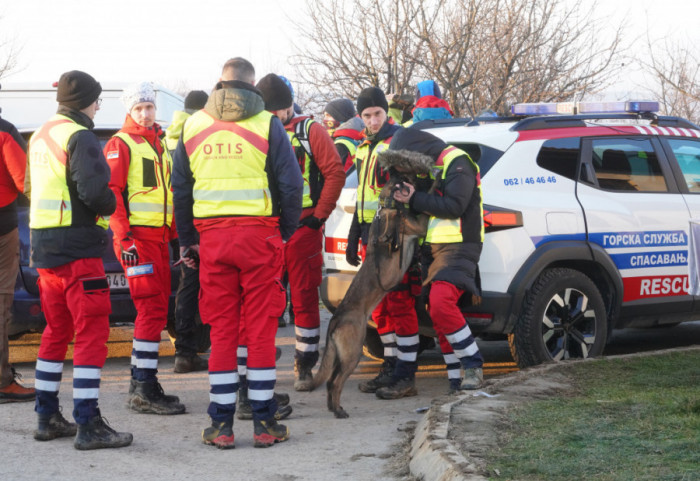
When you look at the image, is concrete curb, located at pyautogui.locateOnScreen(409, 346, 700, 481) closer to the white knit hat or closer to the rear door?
the rear door

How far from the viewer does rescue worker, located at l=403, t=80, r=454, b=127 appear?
955 centimetres

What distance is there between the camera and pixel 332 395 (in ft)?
19.7

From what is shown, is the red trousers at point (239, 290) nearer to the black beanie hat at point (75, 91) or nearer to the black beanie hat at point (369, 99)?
the black beanie hat at point (75, 91)

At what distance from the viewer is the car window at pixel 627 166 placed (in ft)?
23.2

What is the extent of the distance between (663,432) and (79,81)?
12.5ft

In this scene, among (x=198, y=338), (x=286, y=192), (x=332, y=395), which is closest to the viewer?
(x=286, y=192)

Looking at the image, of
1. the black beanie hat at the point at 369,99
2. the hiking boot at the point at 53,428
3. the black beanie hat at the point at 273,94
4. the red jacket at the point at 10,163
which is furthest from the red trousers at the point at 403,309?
the red jacket at the point at 10,163

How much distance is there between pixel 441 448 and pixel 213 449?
4.77 feet

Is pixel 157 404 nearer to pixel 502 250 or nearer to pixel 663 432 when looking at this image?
pixel 502 250

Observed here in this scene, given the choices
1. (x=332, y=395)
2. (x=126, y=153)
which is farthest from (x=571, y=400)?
(x=126, y=153)

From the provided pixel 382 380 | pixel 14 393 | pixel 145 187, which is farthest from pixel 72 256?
pixel 382 380

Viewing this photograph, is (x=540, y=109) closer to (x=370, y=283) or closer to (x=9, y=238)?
(x=370, y=283)

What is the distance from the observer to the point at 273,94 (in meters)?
6.58

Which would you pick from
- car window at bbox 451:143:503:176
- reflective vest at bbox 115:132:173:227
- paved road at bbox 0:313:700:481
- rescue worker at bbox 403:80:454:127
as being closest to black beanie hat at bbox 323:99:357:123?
rescue worker at bbox 403:80:454:127
